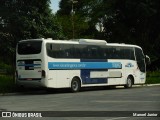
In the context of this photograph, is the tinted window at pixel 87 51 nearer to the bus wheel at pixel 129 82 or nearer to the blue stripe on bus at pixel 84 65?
the blue stripe on bus at pixel 84 65

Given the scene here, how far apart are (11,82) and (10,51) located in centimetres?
289

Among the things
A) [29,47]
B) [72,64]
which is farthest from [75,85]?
[29,47]

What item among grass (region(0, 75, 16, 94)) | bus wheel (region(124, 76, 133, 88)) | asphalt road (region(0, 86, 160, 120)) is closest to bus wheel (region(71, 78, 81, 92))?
grass (region(0, 75, 16, 94))

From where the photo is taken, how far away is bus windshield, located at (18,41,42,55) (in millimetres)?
29312

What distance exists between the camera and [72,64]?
3091 cm

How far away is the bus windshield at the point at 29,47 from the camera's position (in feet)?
96.2

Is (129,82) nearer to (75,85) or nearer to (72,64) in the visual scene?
(75,85)

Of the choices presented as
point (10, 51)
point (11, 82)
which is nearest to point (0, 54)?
point (10, 51)

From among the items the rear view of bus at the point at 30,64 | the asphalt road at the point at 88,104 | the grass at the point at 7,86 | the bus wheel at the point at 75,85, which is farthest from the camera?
the bus wheel at the point at 75,85

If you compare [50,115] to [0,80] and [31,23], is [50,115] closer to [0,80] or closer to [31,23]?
[0,80]

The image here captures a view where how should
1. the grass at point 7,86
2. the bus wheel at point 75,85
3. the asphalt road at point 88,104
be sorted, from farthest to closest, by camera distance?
the bus wheel at point 75,85
the grass at point 7,86
the asphalt road at point 88,104

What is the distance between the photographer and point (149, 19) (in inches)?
2344

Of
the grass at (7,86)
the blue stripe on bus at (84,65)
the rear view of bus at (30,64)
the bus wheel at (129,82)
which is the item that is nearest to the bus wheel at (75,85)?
the blue stripe on bus at (84,65)

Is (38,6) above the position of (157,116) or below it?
above
